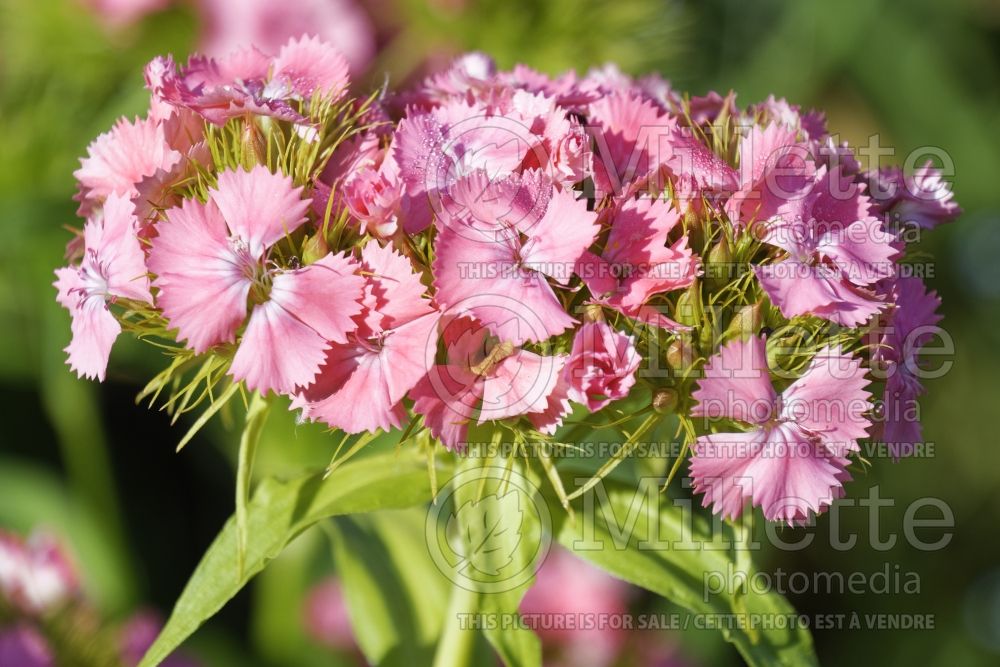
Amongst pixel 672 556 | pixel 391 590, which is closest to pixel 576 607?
pixel 391 590

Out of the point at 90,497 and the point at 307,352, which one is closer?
the point at 307,352

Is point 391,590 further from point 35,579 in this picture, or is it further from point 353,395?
point 35,579

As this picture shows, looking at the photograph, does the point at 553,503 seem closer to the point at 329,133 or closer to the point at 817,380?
the point at 817,380

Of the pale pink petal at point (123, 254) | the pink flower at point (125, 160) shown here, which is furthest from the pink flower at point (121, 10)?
the pale pink petal at point (123, 254)

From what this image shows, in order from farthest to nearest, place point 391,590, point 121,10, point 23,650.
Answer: point 121,10
point 23,650
point 391,590

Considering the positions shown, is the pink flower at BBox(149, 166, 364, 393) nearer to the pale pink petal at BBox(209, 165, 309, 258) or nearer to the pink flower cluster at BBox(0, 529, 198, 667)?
the pale pink petal at BBox(209, 165, 309, 258)

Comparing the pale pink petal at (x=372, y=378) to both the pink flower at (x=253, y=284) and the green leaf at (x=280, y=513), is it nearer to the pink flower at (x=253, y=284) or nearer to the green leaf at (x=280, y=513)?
the pink flower at (x=253, y=284)

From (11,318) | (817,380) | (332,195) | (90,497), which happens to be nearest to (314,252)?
(332,195)
